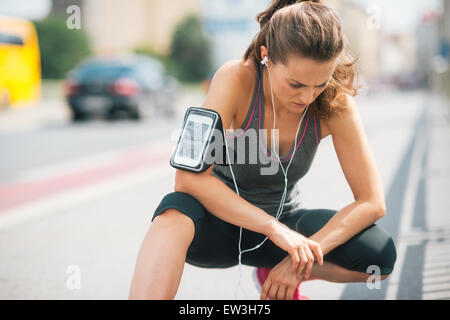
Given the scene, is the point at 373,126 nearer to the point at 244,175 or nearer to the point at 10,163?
the point at 10,163

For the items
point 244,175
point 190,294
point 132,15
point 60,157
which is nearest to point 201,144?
point 244,175

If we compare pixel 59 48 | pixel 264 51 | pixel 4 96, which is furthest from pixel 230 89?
pixel 59 48

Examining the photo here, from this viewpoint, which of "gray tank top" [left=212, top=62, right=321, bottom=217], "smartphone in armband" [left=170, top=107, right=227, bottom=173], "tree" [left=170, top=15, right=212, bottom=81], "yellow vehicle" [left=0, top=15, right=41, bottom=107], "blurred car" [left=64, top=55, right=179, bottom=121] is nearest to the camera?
"smartphone in armband" [left=170, top=107, right=227, bottom=173]

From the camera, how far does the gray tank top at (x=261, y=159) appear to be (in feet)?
7.53

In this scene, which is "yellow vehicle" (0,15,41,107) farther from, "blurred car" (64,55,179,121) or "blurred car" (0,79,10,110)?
"blurred car" (64,55,179,121)

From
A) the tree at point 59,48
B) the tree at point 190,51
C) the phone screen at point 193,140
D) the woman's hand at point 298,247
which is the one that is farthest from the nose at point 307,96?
the tree at point 190,51

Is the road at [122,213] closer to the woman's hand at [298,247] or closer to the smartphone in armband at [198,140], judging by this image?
the woman's hand at [298,247]

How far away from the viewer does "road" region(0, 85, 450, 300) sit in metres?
3.15

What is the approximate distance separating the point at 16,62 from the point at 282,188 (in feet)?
54.6

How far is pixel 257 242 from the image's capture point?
236 cm

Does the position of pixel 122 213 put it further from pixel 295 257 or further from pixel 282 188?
pixel 295 257

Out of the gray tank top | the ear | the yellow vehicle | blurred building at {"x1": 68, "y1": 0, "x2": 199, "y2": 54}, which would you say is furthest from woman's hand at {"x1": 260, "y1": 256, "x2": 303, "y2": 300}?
blurred building at {"x1": 68, "y1": 0, "x2": 199, "y2": 54}

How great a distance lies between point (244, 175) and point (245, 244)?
0.30 m

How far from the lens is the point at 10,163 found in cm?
789
